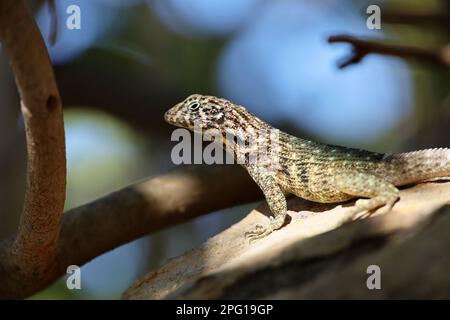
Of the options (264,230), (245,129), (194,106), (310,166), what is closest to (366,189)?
(310,166)

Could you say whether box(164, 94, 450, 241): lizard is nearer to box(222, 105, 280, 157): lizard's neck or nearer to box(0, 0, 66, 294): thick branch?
box(222, 105, 280, 157): lizard's neck

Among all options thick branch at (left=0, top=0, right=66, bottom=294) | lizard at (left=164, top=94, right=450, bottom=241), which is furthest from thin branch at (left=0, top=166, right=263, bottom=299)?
lizard at (left=164, top=94, right=450, bottom=241)

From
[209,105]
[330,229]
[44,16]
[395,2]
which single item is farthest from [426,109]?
[330,229]

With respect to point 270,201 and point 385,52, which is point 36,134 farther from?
point 385,52

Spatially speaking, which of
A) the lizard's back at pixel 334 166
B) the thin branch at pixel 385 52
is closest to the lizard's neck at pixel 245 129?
the lizard's back at pixel 334 166

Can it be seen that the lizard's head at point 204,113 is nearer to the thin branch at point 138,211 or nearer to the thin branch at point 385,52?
the thin branch at point 138,211

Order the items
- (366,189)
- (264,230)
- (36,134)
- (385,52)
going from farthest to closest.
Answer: (385,52) < (264,230) < (366,189) < (36,134)
